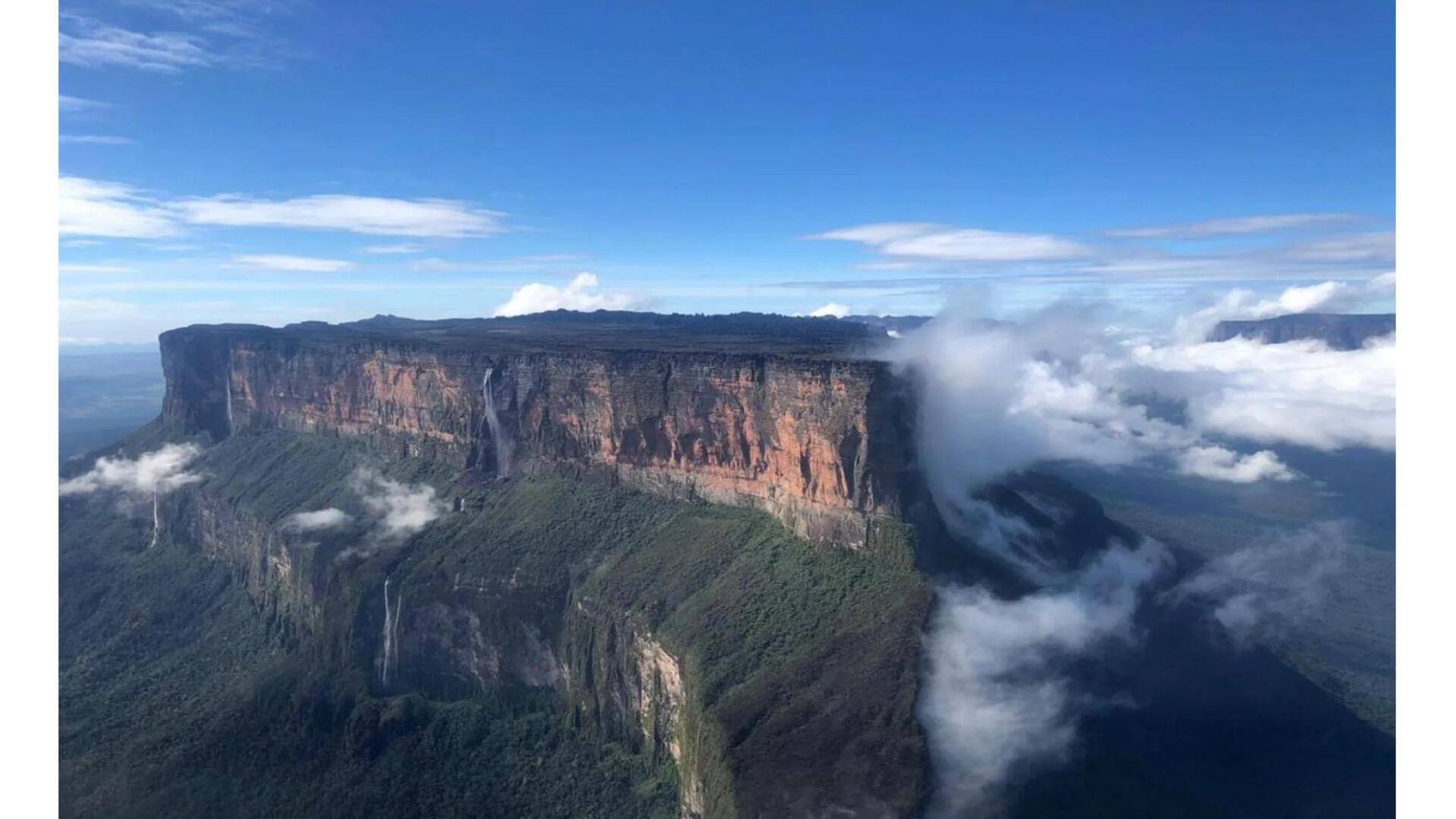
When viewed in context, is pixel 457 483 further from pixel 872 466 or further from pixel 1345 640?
pixel 1345 640

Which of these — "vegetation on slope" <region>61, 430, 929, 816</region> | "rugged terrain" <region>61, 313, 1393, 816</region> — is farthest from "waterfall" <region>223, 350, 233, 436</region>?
"vegetation on slope" <region>61, 430, 929, 816</region>

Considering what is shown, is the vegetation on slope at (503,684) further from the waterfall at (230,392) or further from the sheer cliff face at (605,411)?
the waterfall at (230,392)

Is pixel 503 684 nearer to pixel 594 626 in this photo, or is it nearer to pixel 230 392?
pixel 594 626

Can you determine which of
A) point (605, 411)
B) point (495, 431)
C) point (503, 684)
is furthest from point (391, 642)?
point (605, 411)

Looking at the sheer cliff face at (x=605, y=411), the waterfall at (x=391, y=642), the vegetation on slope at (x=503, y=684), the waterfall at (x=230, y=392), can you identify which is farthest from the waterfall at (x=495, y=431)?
the waterfall at (x=230, y=392)

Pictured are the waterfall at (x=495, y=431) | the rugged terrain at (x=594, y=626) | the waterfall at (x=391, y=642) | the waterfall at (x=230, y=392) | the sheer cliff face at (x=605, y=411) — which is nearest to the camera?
the rugged terrain at (x=594, y=626)

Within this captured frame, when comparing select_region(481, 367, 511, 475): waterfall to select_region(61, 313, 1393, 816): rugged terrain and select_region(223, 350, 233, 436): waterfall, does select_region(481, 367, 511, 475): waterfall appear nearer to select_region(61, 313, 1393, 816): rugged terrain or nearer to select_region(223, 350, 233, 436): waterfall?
select_region(61, 313, 1393, 816): rugged terrain
